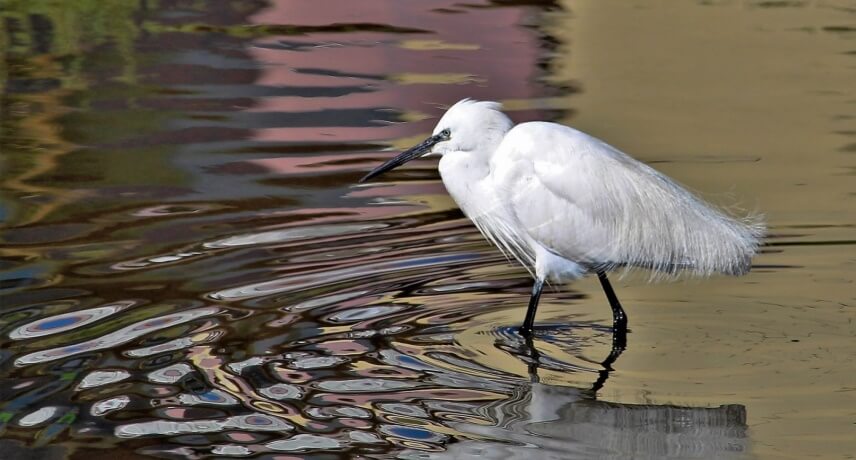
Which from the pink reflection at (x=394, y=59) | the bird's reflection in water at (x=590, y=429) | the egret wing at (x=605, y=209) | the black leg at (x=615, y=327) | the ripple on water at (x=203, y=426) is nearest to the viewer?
the bird's reflection in water at (x=590, y=429)

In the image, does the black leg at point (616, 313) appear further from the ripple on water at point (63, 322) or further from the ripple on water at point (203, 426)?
the ripple on water at point (63, 322)

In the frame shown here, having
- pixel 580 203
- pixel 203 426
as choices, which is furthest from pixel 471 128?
pixel 203 426

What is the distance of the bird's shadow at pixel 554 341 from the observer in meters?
4.63

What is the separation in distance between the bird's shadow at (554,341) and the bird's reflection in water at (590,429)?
0.10 m

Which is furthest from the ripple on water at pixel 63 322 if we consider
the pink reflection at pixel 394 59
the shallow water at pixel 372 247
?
the pink reflection at pixel 394 59

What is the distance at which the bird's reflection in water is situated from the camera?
390 centimetres

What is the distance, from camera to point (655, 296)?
18.0 ft

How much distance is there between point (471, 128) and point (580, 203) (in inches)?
18.1

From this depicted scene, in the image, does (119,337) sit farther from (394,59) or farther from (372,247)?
(394,59)

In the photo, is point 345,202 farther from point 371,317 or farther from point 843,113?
point 843,113

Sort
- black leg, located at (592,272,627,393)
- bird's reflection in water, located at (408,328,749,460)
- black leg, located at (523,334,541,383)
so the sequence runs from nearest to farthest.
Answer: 1. bird's reflection in water, located at (408,328,749,460)
2. black leg, located at (523,334,541,383)
3. black leg, located at (592,272,627,393)

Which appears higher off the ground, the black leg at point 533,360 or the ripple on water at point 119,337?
the ripple on water at point 119,337

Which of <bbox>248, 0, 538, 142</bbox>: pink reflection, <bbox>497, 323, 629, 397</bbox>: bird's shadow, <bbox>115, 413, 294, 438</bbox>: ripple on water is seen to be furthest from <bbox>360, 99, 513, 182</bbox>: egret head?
<bbox>248, 0, 538, 142</bbox>: pink reflection

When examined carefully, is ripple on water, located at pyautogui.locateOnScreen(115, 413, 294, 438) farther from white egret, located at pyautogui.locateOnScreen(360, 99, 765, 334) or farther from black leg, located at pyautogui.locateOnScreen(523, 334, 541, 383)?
white egret, located at pyautogui.locateOnScreen(360, 99, 765, 334)
